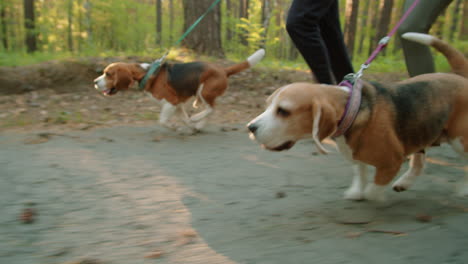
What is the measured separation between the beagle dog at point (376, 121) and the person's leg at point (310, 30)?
121 centimetres

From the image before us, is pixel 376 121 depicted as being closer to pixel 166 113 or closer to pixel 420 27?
pixel 420 27

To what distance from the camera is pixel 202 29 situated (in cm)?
949

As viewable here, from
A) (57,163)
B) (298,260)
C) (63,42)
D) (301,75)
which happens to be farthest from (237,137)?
(63,42)

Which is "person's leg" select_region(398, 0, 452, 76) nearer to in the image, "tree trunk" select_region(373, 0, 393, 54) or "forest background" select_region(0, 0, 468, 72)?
"forest background" select_region(0, 0, 468, 72)

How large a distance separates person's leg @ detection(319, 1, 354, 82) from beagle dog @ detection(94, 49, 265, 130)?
1418 mm

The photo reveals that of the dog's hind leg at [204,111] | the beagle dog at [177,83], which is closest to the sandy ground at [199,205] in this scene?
the dog's hind leg at [204,111]

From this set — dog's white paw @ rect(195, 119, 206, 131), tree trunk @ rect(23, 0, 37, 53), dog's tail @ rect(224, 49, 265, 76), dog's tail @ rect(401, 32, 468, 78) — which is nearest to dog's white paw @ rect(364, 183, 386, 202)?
dog's tail @ rect(401, 32, 468, 78)

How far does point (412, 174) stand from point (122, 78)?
4142 mm

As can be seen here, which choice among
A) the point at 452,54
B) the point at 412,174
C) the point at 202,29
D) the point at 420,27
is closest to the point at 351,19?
the point at 202,29

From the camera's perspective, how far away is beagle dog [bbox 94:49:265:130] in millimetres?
5367

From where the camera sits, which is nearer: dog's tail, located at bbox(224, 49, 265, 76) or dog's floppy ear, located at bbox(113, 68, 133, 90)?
dog's floppy ear, located at bbox(113, 68, 133, 90)

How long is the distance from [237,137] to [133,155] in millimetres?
1534

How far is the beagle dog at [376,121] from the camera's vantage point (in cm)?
235

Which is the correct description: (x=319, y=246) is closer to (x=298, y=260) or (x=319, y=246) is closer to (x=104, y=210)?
(x=298, y=260)
